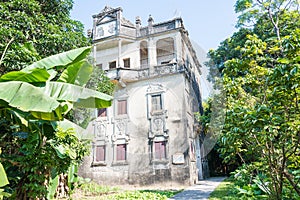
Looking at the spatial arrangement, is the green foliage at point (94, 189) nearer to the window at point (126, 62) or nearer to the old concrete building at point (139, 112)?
the old concrete building at point (139, 112)

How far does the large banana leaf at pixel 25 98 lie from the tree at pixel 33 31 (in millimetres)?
1534

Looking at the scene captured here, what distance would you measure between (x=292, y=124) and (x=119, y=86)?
193 inches

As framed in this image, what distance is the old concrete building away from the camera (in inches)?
236

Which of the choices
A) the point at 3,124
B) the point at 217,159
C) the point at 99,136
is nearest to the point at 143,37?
the point at 99,136

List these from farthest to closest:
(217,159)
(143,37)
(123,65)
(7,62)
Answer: (217,159)
(143,37)
(123,65)
(7,62)

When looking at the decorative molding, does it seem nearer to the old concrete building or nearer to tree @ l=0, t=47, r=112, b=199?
the old concrete building

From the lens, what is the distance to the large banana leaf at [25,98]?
7.41 ft

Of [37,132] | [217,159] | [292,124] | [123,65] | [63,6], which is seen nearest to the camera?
[292,124]

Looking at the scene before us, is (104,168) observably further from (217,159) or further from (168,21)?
(217,159)

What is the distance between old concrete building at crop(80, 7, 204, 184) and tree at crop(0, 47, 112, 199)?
2.10 metres

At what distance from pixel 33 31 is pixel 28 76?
8.48ft

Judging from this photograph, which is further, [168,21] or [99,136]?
[168,21]

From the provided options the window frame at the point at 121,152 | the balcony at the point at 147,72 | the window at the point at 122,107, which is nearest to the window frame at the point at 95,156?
the window frame at the point at 121,152

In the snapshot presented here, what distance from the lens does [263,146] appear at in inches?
129
